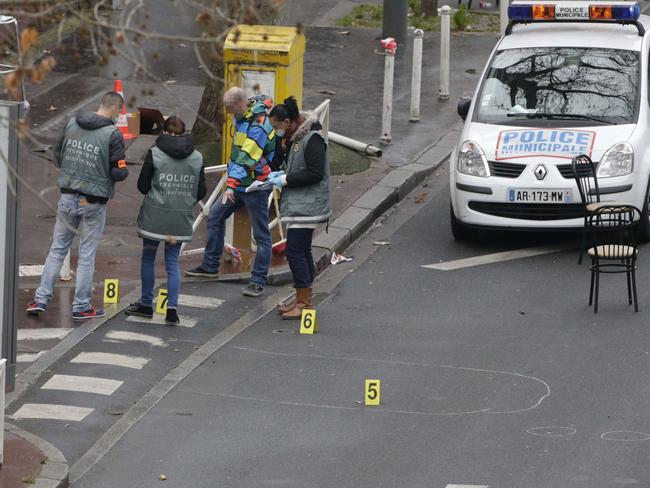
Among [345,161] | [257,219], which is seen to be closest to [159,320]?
[257,219]

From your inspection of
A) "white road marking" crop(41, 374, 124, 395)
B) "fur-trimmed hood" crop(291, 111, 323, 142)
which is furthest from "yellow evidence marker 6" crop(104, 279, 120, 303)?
"fur-trimmed hood" crop(291, 111, 323, 142)

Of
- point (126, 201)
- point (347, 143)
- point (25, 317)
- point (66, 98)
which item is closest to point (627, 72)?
point (347, 143)

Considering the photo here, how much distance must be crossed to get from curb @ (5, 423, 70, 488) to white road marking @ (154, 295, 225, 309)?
2985mm

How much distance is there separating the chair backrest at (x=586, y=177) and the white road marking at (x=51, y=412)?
5.02 metres

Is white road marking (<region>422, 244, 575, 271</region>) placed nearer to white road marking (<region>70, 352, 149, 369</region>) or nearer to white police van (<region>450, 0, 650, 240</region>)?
white police van (<region>450, 0, 650, 240</region>)

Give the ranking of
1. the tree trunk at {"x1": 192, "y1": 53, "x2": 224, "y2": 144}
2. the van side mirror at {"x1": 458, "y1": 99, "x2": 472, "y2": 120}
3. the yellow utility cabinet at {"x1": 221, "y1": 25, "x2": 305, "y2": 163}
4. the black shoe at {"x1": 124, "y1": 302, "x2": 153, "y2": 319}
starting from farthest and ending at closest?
the tree trunk at {"x1": 192, "y1": 53, "x2": 224, "y2": 144}, the van side mirror at {"x1": 458, "y1": 99, "x2": 472, "y2": 120}, the yellow utility cabinet at {"x1": 221, "y1": 25, "x2": 305, "y2": 163}, the black shoe at {"x1": 124, "y1": 302, "x2": 153, "y2": 319}

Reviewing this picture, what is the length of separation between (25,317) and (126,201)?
385cm

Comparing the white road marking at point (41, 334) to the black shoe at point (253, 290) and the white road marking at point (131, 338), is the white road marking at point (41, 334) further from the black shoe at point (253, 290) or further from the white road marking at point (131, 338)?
the black shoe at point (253, 290)

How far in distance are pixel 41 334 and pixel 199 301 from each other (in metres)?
1.45

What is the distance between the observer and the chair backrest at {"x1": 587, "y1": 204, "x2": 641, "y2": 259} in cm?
1151

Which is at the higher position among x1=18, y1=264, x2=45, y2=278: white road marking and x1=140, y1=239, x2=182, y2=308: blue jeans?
x1=140, y1=239, x2=182, y2=308: blue jeans

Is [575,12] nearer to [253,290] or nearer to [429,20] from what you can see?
[253,290]

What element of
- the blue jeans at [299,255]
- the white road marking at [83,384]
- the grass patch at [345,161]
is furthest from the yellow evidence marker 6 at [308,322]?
the grass patch at [345,161]

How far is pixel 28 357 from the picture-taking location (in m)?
10.4
